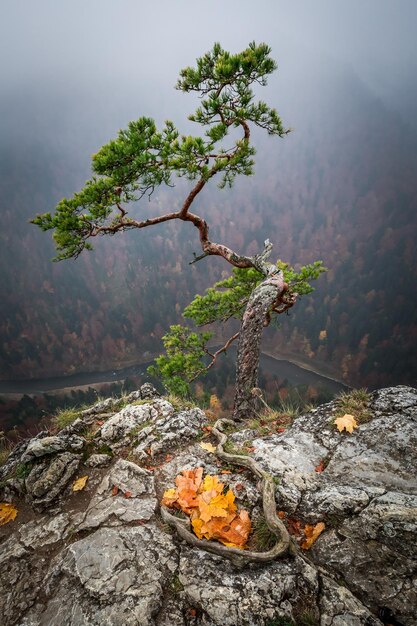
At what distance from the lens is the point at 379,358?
207 ft

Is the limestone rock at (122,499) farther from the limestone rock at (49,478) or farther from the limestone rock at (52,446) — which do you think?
the limestone rock at (52,446)

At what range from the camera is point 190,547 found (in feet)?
11.6

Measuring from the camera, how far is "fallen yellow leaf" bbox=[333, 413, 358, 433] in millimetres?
5203

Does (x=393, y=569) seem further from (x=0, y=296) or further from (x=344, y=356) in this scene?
(x=0, y=296)

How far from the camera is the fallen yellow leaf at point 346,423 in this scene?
17.1 ft

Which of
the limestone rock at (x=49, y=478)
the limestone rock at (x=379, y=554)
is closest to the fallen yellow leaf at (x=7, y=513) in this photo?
the limestone rock at (x=49, y=478)

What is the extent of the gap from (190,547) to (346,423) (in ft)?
10.9

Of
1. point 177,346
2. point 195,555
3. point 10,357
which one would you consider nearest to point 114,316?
point 10,357

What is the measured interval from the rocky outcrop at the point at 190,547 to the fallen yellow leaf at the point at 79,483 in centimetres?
8

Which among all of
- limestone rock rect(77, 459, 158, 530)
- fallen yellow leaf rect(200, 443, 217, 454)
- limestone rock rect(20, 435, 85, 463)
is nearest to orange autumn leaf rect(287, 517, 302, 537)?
fallen yellow leaf rect(200, 443, 217, 454)

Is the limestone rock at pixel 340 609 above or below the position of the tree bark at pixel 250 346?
below

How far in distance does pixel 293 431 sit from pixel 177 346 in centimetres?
570

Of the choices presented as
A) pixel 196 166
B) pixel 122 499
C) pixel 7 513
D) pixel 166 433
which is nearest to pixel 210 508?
pixel 122 499

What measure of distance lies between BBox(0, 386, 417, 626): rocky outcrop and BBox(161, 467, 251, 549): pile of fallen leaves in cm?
22
